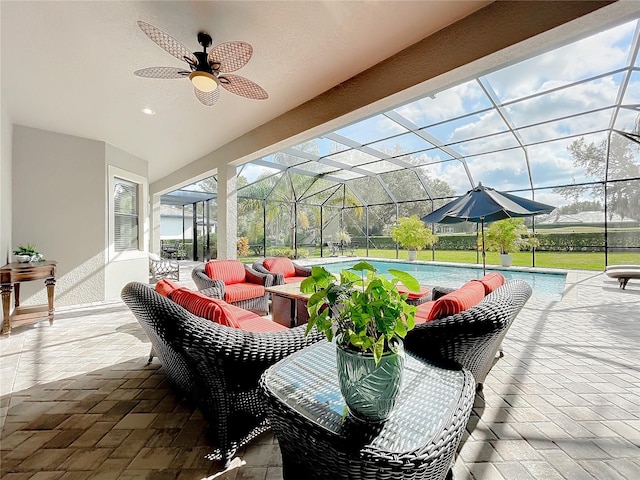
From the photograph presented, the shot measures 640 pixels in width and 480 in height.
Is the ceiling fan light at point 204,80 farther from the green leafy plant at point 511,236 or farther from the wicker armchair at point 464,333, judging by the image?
the green leafy plant at point 511,236

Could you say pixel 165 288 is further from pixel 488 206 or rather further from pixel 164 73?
pixel 488 206

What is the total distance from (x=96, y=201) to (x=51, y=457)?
4.75m

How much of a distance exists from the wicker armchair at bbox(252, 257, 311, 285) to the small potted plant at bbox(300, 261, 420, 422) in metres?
3.66

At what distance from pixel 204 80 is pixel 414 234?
32.2 feet

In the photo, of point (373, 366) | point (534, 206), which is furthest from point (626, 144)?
point (373, 366)

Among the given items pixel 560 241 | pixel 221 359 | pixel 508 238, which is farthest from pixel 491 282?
pixel 560 241

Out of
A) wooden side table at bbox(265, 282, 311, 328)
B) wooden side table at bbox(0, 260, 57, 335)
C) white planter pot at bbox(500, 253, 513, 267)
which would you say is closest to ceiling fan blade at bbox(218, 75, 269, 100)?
wooden side table at bbox(265, 282, 311, 328)

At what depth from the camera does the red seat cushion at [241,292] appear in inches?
155

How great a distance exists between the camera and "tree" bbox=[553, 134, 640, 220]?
23.9 ft

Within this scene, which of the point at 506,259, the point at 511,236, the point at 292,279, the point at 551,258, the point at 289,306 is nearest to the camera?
the point at 289,306

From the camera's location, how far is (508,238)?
29.4ft

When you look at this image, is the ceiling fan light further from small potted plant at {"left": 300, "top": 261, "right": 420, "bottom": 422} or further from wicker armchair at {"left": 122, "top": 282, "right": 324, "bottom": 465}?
small potted plant at {"left": 300, "top": 261, "right": 420, "bottom": 422}

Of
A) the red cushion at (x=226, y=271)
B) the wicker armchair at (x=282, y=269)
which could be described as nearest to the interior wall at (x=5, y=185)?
the red cushion at (x=226, y=271)

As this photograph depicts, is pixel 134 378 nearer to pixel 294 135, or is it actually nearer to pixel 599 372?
pixel 294 135
